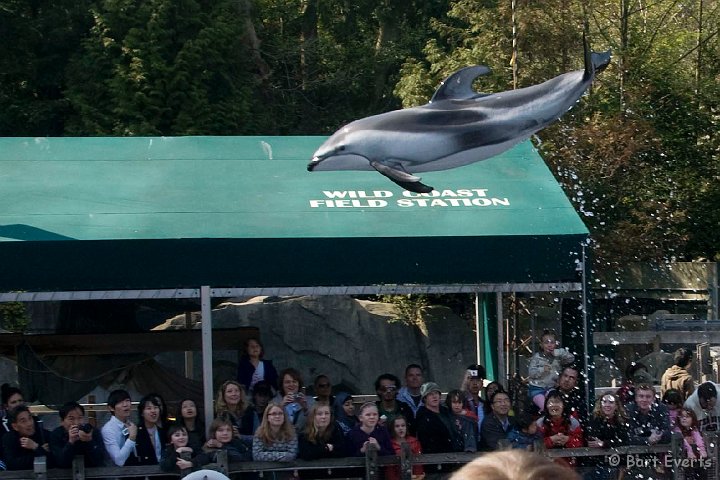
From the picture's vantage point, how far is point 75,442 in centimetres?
857

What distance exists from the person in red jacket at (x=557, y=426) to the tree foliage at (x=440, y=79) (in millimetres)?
8026

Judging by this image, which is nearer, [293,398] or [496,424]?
[496,424]

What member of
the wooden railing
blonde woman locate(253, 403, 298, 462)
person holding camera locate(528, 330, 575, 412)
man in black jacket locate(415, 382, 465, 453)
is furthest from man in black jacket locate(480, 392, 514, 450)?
blonde woman locate(253, 403, 298, 462)

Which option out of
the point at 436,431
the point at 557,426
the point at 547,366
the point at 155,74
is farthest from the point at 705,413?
the point at 155,74

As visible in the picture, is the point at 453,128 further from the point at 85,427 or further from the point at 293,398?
A: the point at 85,427

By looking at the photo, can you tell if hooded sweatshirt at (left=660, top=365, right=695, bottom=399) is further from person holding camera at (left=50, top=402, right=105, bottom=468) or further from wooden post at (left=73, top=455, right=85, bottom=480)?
wooden post at (left=73, top=455, right=85, bottom=480)

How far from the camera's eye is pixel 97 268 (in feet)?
31.1

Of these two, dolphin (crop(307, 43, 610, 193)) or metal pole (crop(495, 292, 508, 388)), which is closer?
dolphin (crop(307, 43, 610, 193))

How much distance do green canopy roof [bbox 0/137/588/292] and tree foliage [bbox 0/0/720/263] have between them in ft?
23.4

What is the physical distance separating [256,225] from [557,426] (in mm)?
2992

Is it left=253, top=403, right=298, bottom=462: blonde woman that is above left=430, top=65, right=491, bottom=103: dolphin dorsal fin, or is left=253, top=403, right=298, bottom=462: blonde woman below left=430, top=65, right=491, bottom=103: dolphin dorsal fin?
below

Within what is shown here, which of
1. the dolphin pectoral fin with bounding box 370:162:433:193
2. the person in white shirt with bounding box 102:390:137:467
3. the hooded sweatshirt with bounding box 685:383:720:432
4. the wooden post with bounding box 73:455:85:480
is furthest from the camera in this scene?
the hooded sweatshirt with bounding box 685:383:720:432

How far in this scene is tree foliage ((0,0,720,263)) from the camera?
17938 millimetres

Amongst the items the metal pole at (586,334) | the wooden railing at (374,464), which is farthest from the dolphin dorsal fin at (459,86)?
the wooden railing at (374,464)
